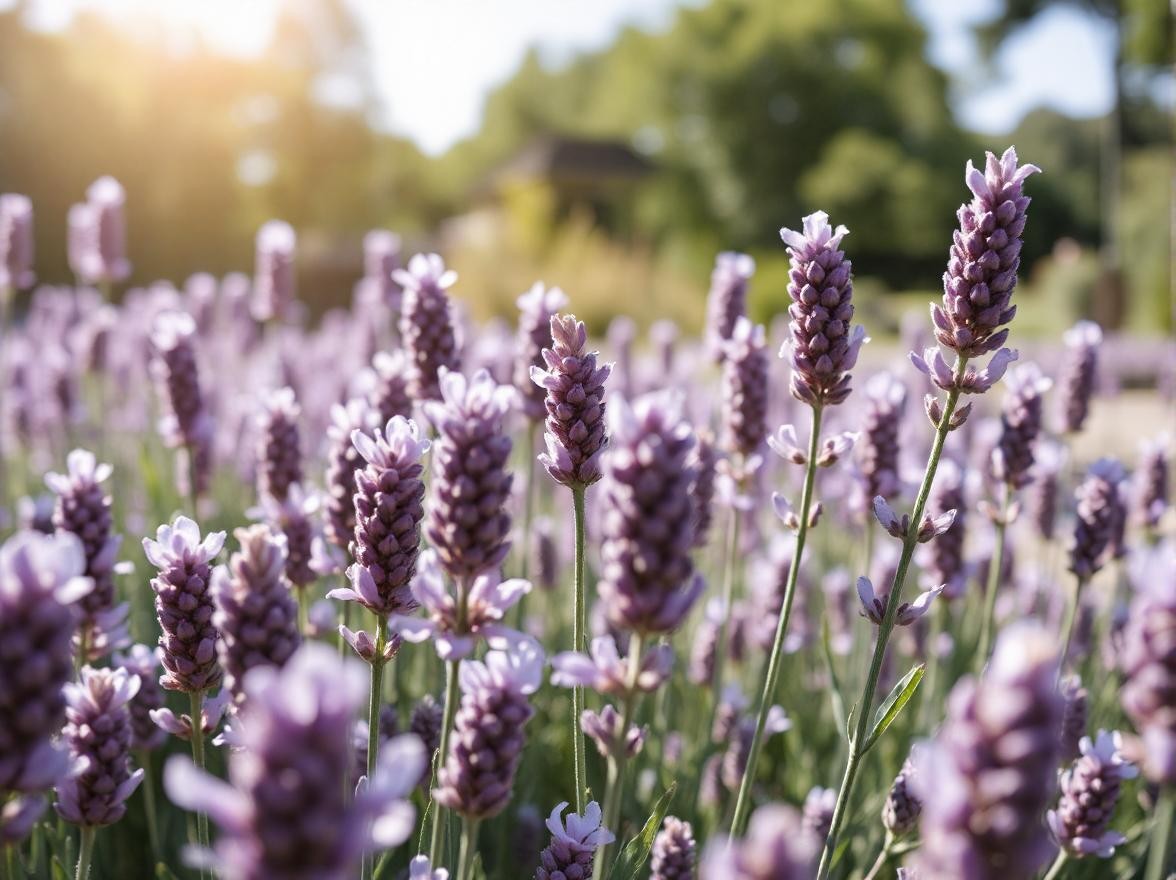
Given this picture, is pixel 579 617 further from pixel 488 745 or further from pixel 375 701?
pixel 488 745

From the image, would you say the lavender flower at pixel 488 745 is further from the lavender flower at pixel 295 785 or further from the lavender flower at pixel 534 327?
the lavender flower at pixel 534 327

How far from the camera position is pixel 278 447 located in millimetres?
3076

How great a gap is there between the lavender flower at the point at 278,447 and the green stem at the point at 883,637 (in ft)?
5.59

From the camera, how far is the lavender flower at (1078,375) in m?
3.82

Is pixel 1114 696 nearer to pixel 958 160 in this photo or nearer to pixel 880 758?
pixel 880 758

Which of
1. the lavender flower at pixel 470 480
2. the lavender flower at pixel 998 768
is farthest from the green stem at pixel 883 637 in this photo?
the lavender flower at pixel 998 768

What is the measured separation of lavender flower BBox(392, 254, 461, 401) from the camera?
9.52 feet

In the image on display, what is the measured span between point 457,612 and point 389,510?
25 centimetres

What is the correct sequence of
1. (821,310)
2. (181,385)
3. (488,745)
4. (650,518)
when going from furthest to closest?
(181,385) → (821,310) → (488,745) → (650,518)

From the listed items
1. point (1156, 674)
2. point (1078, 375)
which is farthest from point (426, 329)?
point (1078, 375)

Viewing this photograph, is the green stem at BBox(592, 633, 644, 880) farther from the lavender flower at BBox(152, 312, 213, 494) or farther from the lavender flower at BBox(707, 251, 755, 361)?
the lavender flower at BBox(707, 251, 755, 361)

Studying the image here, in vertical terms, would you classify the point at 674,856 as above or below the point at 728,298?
below

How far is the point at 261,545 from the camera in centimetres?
165

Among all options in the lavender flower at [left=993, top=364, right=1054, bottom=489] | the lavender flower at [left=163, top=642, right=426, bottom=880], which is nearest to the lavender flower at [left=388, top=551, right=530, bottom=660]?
the lavender flower at [left=163, top=642, right=426, bottom=880]
